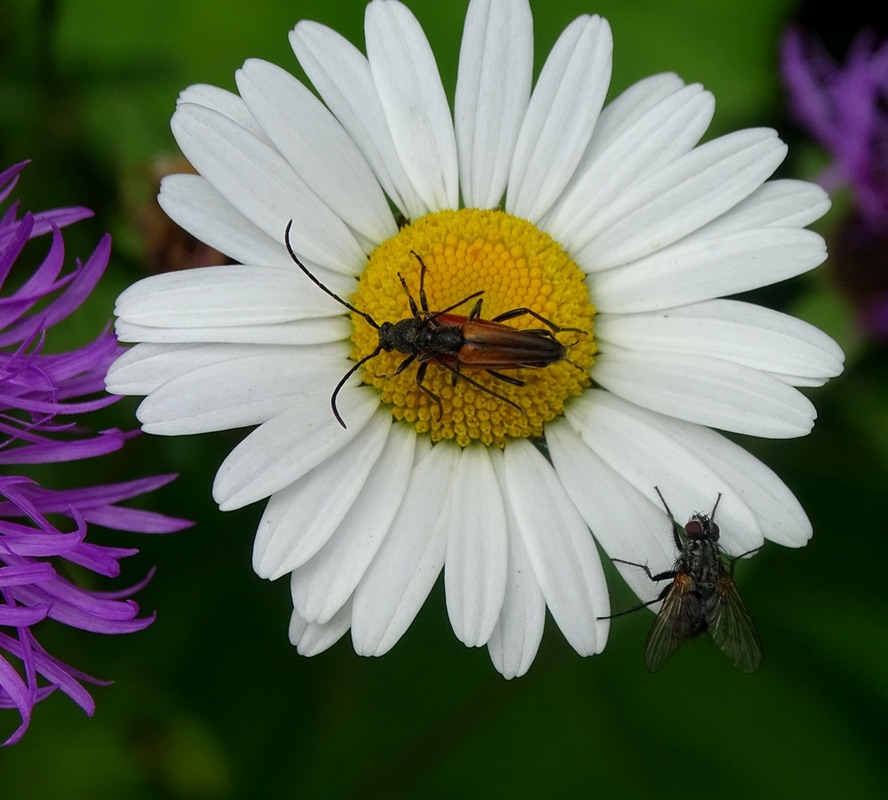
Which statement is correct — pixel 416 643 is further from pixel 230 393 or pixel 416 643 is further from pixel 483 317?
pixel 230 393

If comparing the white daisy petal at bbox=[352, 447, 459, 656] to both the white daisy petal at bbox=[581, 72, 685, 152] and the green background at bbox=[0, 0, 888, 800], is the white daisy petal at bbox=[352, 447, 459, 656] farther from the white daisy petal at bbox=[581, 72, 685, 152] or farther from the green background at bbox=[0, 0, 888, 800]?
the green background at bbox=[0, 0, 888, 800]

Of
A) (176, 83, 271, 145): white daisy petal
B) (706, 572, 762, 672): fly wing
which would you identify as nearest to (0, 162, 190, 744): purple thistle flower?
(176, 83, 271, 145): white daisy petal

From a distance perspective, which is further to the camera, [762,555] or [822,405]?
[762,555]

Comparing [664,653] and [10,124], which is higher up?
[10,124]

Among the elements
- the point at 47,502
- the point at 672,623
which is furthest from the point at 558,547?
the point at 47,502

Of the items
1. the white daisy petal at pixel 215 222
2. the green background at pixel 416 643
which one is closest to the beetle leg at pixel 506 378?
the white daisy petal at pixel 215 222

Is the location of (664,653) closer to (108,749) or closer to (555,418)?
(555,418)

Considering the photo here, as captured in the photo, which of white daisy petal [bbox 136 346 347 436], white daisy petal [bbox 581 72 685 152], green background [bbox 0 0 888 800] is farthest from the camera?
green background [bbox 0 0 888 800]

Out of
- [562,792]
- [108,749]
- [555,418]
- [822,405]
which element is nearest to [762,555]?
[822,405]
